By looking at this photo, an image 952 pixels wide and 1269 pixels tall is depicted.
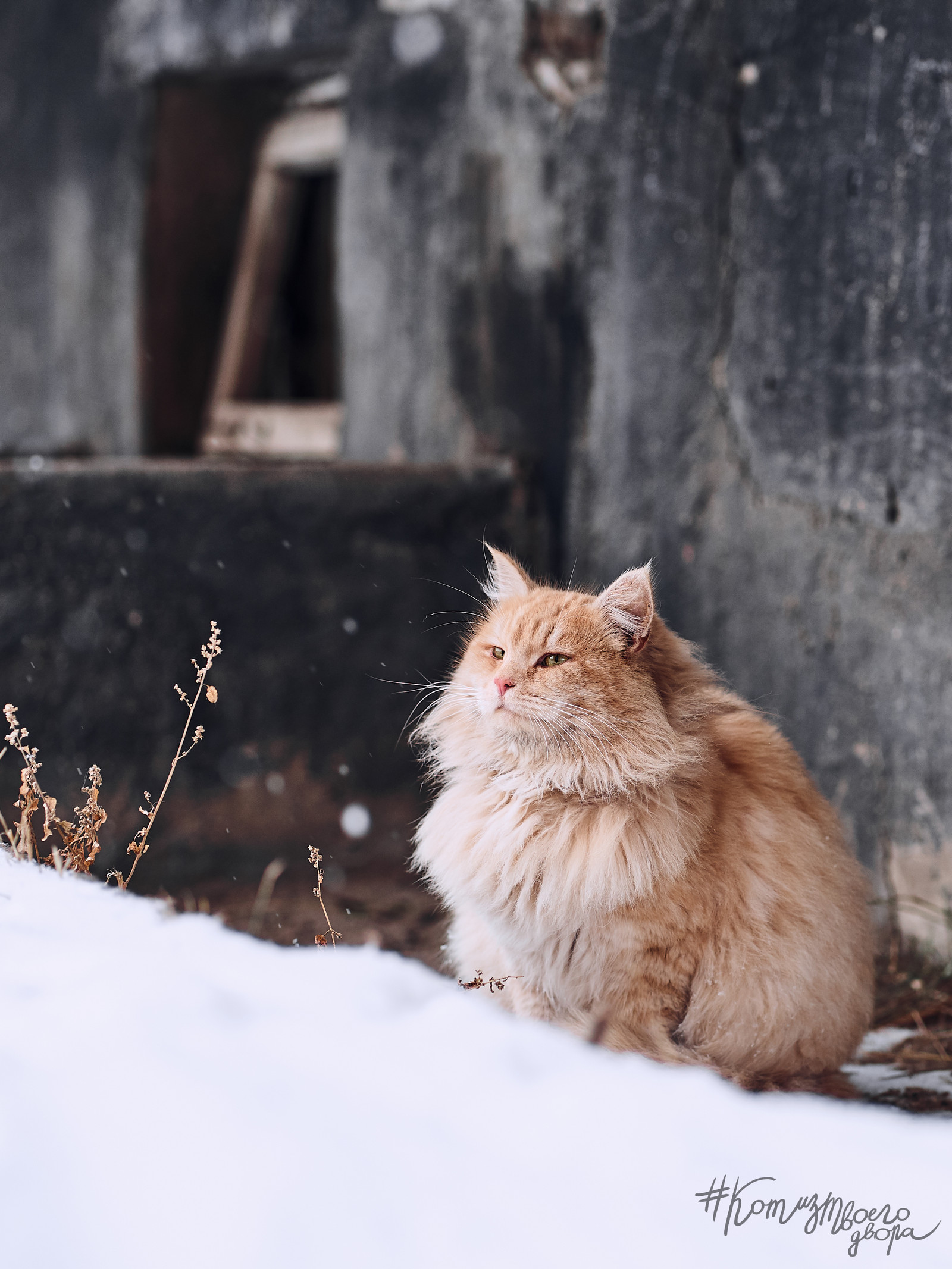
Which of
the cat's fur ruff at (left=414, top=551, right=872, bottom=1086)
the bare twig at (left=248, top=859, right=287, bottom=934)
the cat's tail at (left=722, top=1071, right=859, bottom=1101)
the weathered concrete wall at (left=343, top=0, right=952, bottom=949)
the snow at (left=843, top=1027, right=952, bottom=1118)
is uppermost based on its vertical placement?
the weathered concrete wall at (left=343, top=0, right=952, bottom=949)

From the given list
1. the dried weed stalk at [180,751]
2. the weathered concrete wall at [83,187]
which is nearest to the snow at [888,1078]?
the dried weed stalk at [180,751]

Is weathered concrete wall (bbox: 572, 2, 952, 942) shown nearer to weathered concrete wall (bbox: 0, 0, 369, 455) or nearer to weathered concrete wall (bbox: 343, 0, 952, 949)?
weathered concrete wall (bbox: 343, 0, 952, 949)

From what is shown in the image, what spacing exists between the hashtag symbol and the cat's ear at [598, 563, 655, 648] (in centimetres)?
109

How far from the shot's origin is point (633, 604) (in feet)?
6.63

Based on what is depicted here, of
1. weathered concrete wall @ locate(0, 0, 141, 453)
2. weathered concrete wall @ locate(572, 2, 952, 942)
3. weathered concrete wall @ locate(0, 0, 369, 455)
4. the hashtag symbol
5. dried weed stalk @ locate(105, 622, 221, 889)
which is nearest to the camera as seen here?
the hashtag symbol

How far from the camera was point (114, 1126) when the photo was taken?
1.02m

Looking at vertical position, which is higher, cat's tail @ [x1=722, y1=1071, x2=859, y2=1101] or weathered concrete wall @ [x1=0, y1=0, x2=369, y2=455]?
weathered concrete wall @ [x1=0, y1=0, x2=369, y2=455]

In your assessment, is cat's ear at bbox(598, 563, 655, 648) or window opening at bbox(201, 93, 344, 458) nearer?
cat's ear at bbox(598, 563, 655, 648)

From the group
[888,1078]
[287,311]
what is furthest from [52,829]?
[287,311]

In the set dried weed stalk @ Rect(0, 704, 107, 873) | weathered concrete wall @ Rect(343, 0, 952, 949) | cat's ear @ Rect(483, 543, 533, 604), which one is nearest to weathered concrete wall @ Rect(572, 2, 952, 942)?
weathered concrete wall @ Rect(343, 0, 952, 949)

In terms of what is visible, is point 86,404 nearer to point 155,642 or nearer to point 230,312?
point 230,312

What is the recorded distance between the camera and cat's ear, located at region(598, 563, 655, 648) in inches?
78.7

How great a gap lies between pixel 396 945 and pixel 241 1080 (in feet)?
7.13

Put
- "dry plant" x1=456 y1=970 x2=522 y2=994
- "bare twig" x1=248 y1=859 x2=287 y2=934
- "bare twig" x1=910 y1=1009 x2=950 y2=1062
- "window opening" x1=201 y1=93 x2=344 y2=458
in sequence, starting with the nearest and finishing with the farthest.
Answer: "dry plant" x1=456 y1=970 x2=522 y2=994
"bare twig" x1=910 y1=1009 x2=950 y2=1062
"bare twig" x1=248 y1=859 x2=287 y2=934
"window opening" x1=201 y1=93 x2=344 y2=458
